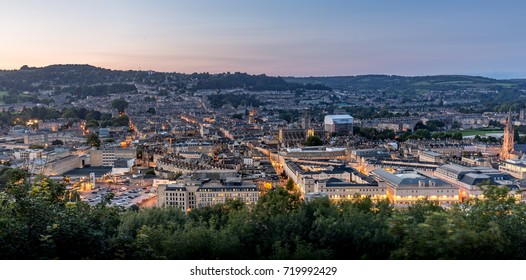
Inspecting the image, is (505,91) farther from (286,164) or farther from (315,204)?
(315,204)

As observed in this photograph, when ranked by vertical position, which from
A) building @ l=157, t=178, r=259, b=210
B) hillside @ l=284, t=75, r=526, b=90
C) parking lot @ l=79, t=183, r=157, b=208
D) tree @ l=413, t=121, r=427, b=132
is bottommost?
parking lot @ l=79, t=183, r=157, b=208

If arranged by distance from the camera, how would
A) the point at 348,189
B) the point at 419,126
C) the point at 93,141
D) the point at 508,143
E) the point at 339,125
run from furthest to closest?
the point at 419,126 → the point at 339,125 → the point at 93,141 → the point at 508,143 → the point at 348,189

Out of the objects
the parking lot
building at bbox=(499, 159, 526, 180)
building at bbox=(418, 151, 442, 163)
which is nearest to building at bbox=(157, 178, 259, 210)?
the parking lot

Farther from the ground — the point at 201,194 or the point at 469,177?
the point at 469,177

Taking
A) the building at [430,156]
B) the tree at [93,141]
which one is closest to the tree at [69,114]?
the tree at [93,141]

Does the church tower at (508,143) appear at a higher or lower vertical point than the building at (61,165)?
higher

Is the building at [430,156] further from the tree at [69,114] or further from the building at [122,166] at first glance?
the tree at [69,114]

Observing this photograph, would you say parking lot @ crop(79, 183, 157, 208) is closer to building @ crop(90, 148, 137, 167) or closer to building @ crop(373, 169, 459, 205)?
building @ crop(90, 148, 137, 167)

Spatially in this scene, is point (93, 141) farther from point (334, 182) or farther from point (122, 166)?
point (334, 182)

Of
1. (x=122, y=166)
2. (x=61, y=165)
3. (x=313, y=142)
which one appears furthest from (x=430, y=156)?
(x=61, y=165)

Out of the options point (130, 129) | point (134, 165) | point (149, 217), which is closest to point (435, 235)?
point (149, 217)
